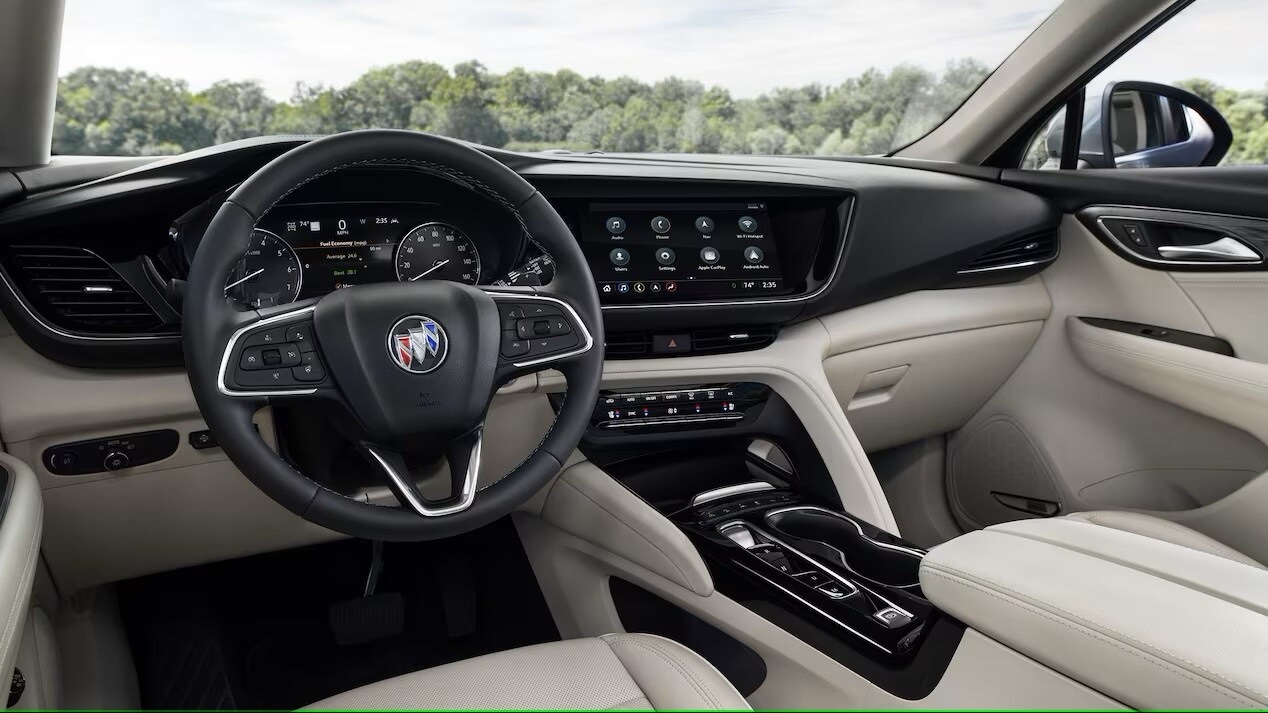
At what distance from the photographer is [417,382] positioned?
1.17m

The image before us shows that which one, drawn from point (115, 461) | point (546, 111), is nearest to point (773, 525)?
point (546, 111)

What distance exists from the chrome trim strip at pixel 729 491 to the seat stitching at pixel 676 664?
23.0 inches

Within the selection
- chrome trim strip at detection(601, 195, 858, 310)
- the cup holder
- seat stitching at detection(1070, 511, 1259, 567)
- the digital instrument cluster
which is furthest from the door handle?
the digital instrument cluster

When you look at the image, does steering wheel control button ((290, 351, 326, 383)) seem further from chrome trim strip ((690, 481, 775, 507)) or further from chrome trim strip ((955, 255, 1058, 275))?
chrome trim strip ((955, 255, 1058, 275))

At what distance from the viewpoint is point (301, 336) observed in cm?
115

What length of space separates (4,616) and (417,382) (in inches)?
19.9

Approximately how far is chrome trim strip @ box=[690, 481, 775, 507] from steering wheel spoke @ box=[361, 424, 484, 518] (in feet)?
2.06

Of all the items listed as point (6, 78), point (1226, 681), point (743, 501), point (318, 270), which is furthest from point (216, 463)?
point (1226, 681)

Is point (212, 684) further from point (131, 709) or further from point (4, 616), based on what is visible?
point (4, 616)

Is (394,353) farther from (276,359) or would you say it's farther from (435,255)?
(435,255)

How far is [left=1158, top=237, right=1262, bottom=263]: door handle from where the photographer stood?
193 centimetres

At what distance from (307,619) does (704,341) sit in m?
1.05

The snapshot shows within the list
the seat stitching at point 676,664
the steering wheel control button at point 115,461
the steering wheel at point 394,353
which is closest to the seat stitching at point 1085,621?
the seat stitching at point 676,664

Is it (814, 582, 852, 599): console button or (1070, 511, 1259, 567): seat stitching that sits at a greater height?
(1070, 511, 1259, 567): seat stitching
